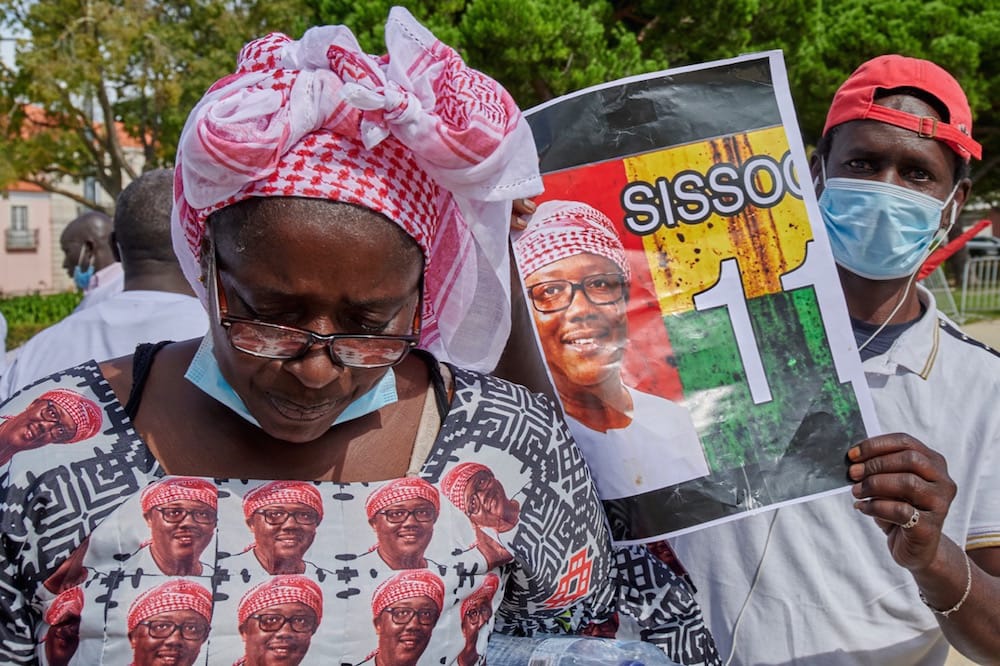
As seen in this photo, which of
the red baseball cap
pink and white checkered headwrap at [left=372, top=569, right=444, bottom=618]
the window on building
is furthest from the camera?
the window on building

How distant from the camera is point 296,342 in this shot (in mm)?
1410

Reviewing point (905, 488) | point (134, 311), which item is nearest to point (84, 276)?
point (134, 311)

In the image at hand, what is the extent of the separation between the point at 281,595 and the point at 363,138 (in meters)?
0.68

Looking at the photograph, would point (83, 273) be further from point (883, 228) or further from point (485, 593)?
point (485, 593)

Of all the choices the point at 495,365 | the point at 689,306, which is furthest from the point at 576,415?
the point at 689,306

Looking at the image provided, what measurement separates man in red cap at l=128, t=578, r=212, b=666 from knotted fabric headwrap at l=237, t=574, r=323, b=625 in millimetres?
53

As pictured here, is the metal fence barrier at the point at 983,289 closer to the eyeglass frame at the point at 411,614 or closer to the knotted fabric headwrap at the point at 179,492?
the eyeglass frame at the point at 411,614

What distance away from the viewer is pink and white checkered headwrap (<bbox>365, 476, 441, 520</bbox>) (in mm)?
1507

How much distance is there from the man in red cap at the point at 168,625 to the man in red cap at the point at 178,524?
0.03 meters

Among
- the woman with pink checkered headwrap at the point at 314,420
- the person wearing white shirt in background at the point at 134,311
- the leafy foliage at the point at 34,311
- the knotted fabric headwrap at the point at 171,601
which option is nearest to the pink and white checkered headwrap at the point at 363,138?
the woman with pink checkered headwrap at the point at 314,420

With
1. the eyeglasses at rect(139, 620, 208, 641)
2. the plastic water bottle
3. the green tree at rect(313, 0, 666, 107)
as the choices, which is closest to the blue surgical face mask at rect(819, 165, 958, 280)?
the plastic water bottle

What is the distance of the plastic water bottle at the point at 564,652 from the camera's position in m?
1.65

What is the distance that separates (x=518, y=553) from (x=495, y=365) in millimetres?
382

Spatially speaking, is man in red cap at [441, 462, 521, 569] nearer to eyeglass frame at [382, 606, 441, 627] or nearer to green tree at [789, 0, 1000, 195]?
eyeglass frame at [382, 606, 441, 627]
